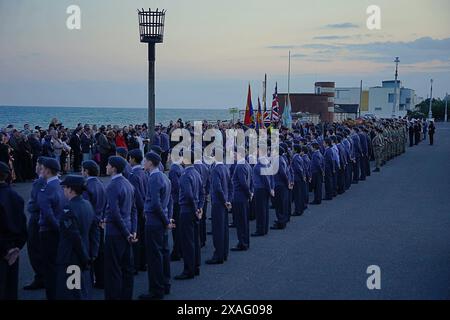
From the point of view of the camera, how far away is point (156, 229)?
8.84 metres

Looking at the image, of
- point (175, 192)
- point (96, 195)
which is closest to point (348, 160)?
point (175, 192)

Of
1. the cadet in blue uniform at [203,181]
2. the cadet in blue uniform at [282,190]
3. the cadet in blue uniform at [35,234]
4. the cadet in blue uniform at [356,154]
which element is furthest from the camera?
the cadet in blue uniform at [356,154]

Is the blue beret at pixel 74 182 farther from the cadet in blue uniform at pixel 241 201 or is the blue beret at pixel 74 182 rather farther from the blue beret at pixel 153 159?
the cadet in blue uniform at pixel 241 201

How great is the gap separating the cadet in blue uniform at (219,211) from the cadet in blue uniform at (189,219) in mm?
810

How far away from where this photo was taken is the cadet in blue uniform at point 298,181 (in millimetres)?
16000

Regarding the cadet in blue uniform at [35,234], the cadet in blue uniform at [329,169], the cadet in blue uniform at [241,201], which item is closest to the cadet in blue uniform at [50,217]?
the cadet in blue uniform at [35,234]

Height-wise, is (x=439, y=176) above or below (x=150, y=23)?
below

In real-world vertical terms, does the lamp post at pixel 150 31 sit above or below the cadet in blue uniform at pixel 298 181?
above

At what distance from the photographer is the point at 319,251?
1163cm

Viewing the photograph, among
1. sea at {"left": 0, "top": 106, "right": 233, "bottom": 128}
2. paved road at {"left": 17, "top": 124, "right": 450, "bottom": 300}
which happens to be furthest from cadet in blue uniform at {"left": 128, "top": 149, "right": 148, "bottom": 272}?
sea at {"left": 0, "top": 106, "right": 233, "bottom": 128}

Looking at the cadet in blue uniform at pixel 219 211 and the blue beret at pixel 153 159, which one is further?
the cadet in blue uniform at pixel 219 211

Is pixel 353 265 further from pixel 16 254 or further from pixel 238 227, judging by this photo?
pixel 16 254
